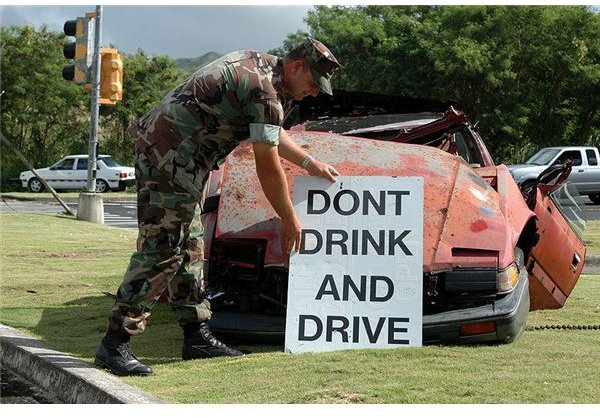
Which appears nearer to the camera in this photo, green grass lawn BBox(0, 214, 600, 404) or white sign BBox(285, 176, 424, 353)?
green grass lawn BBox(0, 214, 600, 404)

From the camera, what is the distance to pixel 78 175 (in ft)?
116

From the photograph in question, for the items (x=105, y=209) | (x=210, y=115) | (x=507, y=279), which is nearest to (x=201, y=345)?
(x=210, y=115)

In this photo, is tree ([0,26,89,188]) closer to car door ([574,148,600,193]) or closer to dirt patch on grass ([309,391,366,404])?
car door ([574,148,600,193])

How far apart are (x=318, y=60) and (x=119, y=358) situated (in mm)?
1858

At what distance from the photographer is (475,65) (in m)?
35.5

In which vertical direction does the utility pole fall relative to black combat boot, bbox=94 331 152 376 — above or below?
above

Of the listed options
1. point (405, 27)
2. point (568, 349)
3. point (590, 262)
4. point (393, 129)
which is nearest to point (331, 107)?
point (393, 129)

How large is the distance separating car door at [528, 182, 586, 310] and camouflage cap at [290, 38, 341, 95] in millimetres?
2170

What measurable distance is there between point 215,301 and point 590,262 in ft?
22.9

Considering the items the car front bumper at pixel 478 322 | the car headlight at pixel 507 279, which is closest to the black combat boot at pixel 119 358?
the car front bumper at pixel 478 322

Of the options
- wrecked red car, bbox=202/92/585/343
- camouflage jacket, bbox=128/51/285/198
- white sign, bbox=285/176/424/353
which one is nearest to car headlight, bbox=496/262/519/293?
wrecked red car, bbox=202/92/585/343

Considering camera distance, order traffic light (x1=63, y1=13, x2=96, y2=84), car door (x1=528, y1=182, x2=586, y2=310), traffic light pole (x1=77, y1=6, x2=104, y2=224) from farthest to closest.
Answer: traffic light pole (x1=77, y1=6, x2=104, y2=224) < traffic light (x1=63, y1=13, x2=96, y2=84) < car door (x1=528, y1=182, x2=586, y2=310)

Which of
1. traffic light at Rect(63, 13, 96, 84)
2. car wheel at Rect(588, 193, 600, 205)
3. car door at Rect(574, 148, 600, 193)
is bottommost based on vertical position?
car wheel at Rect(588, 193, 600, 205)

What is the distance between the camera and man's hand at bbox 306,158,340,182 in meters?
5.71
